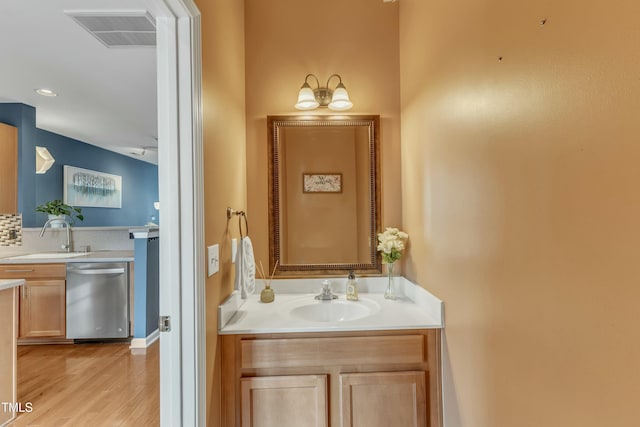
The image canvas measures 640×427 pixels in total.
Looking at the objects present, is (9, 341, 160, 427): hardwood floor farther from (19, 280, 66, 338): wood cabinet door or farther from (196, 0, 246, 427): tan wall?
(196, 0, 246, 427): tan wall

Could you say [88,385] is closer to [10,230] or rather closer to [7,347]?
[7,347]

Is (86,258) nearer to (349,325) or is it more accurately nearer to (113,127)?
(113,127)

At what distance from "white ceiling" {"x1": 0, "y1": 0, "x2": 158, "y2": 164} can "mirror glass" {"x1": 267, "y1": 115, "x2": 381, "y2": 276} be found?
1.03 m

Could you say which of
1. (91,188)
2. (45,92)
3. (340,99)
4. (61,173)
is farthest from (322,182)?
(91,188)

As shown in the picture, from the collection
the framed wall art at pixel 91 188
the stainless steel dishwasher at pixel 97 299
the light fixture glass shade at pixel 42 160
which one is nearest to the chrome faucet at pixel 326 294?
the stainless steel dishwasher at pixel 97 299

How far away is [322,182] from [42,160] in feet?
14.0

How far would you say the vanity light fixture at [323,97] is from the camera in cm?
179

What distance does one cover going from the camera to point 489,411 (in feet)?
3.27

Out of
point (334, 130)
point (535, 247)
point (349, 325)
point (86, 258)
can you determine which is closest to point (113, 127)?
point (86, 258)

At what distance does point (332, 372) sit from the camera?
1.36 m

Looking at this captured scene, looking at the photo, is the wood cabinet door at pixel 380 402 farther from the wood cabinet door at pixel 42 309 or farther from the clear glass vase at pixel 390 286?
the wood cabinet door at pixel 42 309

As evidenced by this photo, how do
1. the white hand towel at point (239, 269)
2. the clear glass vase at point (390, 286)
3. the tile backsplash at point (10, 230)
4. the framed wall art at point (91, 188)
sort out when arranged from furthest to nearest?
the framed wall art at point (91, 188), the tile backsplash at point (10, 230), the clear glass vase at point (390, 286), the white hand towel at point (239, 269)

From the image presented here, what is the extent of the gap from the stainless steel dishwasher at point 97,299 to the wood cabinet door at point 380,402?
2.71 m

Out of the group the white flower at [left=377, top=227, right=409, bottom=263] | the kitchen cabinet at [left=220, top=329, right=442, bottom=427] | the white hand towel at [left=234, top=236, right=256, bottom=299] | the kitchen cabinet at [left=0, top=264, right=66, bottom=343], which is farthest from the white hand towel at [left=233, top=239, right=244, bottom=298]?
the kitchen cabinet at [left=0, top=264, right=66, bottom=343]
